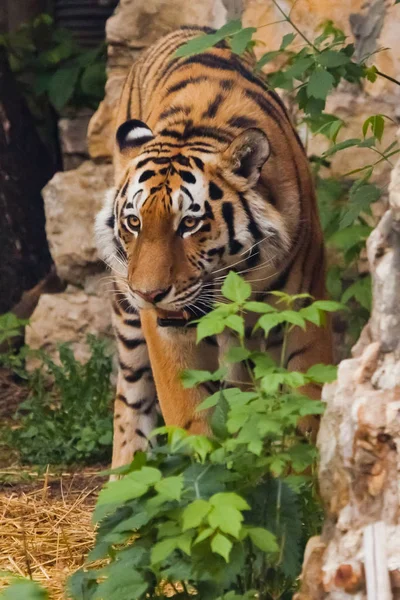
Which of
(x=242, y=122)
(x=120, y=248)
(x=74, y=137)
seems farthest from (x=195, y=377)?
(x=74, y=137)

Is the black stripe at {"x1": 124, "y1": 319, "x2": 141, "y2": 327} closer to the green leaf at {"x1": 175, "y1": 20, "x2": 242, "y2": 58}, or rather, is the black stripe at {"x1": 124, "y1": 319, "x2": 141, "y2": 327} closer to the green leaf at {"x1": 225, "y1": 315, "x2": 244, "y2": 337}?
the green leaf at {"x1": 175, "y1": 20, "x2": 242, "y2": 58}

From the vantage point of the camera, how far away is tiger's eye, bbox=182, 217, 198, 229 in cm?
396

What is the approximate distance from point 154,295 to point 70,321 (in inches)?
99.2

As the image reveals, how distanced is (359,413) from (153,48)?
10.6 feet

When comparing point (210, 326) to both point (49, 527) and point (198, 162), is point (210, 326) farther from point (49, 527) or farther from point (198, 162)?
point (49, 527)

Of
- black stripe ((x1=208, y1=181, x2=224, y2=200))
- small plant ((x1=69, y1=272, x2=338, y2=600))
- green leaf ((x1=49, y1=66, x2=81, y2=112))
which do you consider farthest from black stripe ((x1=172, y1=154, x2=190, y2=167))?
green leaf ((x1=49, y1=66, x2=81, y2=112))

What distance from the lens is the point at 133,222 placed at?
13.3 ft

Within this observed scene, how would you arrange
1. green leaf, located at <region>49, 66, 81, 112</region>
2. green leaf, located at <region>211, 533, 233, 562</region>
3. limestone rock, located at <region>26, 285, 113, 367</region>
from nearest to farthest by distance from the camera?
green leaf, located at <region>211, 533, 233, 562</region>
limestone rock, located at <region>26, 285, 113, 367</region>
green leaf, located at <region>49, 66, 81, 112</region>

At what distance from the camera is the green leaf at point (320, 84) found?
A: 3.66 metres

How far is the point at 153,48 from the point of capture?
5.29 m

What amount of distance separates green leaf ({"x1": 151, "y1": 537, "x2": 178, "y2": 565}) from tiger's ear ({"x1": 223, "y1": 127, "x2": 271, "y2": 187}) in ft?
6.02

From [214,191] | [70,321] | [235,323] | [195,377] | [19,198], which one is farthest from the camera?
[19,198]

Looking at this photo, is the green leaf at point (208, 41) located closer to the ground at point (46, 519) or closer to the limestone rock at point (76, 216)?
the ground at point (46, 519)

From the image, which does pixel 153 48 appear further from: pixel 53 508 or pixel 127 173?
pixel 53 508
